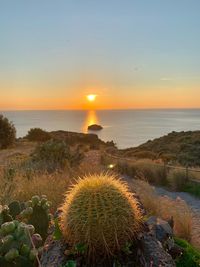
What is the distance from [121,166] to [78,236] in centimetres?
1522

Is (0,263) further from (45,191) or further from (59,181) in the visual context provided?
(59,181)

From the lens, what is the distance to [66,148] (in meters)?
18.1

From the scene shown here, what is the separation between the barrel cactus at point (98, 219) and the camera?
3232 mm

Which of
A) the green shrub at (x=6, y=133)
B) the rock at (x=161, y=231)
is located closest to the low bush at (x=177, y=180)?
the rock at (x=161, y=231)

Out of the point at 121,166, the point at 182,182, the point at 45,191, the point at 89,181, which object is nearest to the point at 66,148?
the point at 121,166

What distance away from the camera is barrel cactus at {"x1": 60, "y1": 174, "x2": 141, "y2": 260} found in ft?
10.6

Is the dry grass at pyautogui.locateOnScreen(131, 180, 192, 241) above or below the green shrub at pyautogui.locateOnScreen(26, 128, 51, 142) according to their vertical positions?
below

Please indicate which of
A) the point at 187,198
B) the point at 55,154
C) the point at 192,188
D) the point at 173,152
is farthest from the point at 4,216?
the point at 173,152

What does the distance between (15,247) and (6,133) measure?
2871 centimetres

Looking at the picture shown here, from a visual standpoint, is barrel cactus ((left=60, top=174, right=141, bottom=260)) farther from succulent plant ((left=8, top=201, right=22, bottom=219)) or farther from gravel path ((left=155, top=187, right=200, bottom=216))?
gravel path ((left=155, top=187, right=200, bottom=216))

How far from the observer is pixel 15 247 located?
3955 millimetres

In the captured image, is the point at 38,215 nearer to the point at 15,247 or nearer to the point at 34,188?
the point at 15,247

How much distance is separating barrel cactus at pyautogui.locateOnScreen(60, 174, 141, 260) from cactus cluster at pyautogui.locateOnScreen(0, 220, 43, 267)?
2.19 ft

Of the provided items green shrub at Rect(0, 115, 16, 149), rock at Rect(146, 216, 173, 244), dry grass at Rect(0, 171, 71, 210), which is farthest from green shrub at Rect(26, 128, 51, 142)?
rock at Rect(146, 216, 173, 244)
